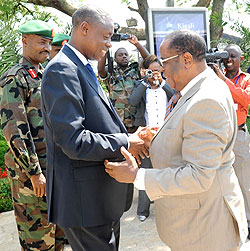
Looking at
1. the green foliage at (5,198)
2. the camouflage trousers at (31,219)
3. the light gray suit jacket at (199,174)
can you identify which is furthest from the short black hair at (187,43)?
the green foliage at (5,198)

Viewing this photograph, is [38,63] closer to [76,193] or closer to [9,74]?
[9,74]

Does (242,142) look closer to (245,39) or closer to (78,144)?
(78,144)

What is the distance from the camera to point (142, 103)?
4.41 metres

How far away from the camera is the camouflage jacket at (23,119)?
7.72 feet

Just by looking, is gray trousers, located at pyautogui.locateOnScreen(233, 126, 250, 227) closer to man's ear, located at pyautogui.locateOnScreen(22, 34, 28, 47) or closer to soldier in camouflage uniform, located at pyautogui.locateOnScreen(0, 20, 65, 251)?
soldier in camouflage uniform, located at pyautogui.locateOnScreen(0, 20, 65, 251)

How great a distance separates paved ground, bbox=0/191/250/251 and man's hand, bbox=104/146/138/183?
193 centimetres

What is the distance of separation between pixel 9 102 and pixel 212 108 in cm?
145

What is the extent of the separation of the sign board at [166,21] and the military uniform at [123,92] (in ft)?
2.97

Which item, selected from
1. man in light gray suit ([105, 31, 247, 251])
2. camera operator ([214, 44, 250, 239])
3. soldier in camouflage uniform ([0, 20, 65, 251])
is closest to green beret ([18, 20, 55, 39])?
soldier in camouflage uniform ([0, 20, 65, 251])

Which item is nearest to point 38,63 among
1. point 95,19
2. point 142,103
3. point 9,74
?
point 9,74

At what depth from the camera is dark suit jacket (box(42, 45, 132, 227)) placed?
1.62m

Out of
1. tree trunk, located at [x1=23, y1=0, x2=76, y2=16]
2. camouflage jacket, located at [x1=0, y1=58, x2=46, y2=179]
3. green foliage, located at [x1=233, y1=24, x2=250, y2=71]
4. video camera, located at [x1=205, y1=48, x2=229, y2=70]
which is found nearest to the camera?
camouflage jacket, located at [x1=0, y1=58, x2=46, y2=179]

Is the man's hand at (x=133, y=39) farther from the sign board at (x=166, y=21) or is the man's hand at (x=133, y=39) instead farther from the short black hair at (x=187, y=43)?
the short black hair at (x=187, y=43)

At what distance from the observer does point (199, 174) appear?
5.05 ft
